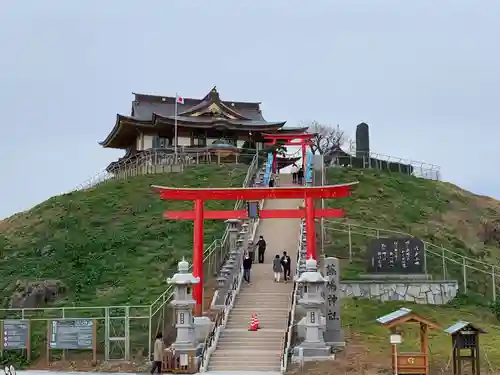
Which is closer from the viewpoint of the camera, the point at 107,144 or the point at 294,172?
the point at 294,172

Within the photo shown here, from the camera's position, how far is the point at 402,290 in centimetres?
2583

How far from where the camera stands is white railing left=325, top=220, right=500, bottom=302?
28156 millimetres

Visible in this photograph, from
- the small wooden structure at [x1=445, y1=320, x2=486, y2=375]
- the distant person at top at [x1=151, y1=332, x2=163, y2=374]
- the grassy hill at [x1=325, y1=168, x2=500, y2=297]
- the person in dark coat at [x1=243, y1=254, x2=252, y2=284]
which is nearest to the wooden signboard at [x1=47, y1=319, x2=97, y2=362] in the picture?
the distant person at top at [x1=151, y1=332, x2=163, y2=374]

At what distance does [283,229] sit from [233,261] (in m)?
6.42

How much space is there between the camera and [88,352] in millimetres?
20797

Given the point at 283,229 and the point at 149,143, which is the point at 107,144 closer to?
the point at 149,143

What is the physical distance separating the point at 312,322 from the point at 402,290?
798 cm

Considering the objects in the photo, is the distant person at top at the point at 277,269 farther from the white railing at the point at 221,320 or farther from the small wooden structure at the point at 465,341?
the small wooden structure at the point at 465,341

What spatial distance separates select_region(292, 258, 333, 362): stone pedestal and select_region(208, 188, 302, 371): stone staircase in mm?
830

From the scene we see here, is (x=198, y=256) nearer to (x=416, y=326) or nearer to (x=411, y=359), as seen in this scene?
(x=416, y=326)

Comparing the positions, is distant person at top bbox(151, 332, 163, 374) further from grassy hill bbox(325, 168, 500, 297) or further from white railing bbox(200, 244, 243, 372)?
grassy hill bbox(325, 168, 500, 297)

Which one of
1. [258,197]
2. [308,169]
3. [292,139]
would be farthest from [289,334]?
[292,139]

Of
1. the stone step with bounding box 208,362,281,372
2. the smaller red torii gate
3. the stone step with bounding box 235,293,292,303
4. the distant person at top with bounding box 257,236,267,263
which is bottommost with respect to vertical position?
the stone step with bounding box 208,362,281,372

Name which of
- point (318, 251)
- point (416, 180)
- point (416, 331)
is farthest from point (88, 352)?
point (416, 180)
